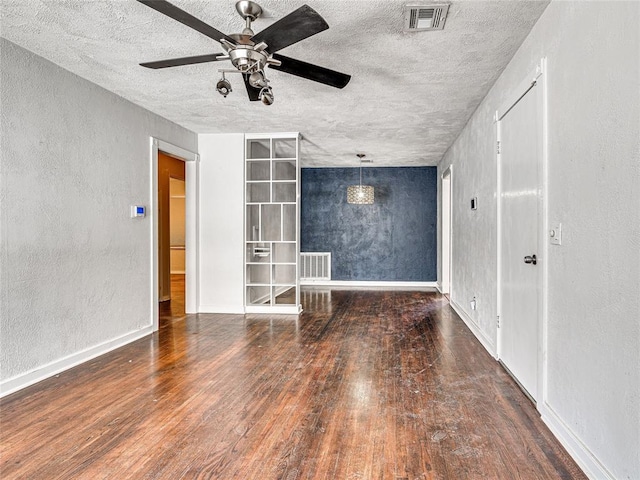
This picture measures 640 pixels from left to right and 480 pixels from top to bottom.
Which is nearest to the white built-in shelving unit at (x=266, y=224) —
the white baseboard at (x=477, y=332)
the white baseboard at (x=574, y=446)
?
the white baseboard at (x=477, y=332)

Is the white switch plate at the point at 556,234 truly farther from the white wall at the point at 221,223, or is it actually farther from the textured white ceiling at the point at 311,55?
the white wall at the point at 221,223

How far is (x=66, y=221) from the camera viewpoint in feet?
10.9

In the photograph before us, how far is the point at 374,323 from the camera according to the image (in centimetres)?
493

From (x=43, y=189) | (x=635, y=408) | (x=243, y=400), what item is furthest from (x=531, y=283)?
(x=43, y=189)

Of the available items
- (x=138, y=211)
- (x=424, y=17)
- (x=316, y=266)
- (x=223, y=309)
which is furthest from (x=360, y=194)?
(x=424, y=17)

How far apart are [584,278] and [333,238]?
6761mm

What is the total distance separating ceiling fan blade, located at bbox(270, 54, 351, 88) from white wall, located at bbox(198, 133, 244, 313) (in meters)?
3.03

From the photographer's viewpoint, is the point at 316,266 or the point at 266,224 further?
the point at 316,266

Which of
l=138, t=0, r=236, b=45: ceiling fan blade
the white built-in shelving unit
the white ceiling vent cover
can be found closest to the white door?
the white ceiling vent cover

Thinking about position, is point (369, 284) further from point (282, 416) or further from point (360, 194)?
point (282, 416)

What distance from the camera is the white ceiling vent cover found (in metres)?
2.34

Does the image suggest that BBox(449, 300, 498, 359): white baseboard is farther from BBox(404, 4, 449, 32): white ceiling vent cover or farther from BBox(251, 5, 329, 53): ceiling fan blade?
BBox(251, 5, 329, 53): ceiling fan blade

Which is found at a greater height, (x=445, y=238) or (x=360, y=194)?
(x=360, y=194)

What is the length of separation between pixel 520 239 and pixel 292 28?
6.70 ft
